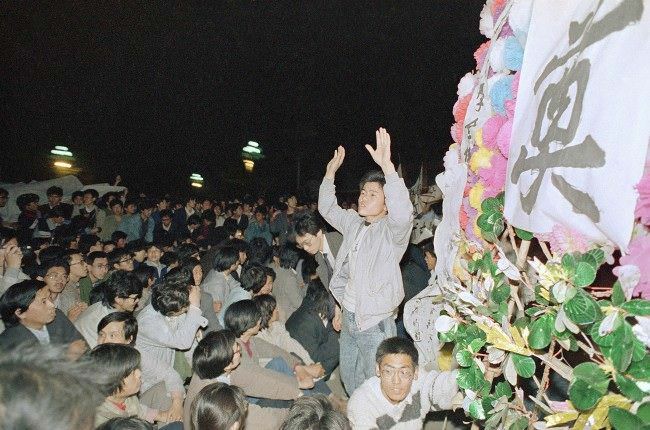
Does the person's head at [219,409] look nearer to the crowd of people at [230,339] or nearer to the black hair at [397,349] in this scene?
the crowd of people at [230,339]

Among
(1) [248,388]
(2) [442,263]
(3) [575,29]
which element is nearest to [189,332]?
(1) [248,388]

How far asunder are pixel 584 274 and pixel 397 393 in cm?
217

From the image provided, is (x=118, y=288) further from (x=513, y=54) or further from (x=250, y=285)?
(x=513, y=54)

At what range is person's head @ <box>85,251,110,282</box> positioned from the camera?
20.6 feet

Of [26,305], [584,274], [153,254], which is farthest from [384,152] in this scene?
[153,254]

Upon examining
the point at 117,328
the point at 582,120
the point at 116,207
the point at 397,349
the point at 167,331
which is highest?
the point at 582,120

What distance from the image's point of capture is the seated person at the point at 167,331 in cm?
438

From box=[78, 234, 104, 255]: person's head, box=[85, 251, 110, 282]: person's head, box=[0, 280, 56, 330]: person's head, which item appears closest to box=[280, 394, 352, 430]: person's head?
box=[0, 280, 56, 330]: person's head

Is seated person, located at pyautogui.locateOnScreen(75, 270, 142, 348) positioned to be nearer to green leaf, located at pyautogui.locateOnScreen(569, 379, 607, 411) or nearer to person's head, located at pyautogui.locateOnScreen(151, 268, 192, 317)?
person's head, located at pyautogui.locateOnScreen(151, 268, 192, 317)

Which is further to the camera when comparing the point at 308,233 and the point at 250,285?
the point at 250,285

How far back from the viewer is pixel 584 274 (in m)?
1.46

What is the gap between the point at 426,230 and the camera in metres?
7.14

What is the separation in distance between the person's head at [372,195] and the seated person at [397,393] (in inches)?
41.7

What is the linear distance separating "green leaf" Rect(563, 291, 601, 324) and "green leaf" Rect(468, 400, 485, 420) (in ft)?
2.72
